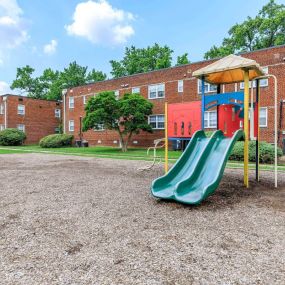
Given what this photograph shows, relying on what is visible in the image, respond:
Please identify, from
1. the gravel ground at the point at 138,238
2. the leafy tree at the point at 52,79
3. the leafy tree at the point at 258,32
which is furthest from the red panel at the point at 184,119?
the leafy tree at the point at 52,79

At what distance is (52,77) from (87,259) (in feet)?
176

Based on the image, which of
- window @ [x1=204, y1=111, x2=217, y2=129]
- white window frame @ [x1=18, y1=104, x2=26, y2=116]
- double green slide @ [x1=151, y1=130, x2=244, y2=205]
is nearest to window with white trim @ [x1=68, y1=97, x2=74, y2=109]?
white window frame @ [x1=18, y1=104, x2=26, y2=116]

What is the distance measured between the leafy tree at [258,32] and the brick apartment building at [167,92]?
45.5 feet

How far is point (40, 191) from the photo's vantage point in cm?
590

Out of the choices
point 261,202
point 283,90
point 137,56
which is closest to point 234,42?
point 137,56

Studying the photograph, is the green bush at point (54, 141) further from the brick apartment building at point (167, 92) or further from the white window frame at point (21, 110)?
the white window frame at point (21, 110)

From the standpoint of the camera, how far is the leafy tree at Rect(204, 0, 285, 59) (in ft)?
108

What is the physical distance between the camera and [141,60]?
4244 centimetres

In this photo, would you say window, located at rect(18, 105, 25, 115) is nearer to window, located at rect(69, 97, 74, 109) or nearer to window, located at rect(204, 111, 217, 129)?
window, located at rect(69, 97, 74, 109)

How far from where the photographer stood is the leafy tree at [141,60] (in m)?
41.8

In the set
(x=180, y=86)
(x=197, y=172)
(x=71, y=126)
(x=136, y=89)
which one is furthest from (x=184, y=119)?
(x=71, y=126)

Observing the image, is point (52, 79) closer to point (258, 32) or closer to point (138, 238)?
point (258, 32)

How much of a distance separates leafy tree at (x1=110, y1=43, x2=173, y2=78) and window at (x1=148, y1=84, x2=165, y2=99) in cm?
1604

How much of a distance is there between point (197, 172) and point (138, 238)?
2362 mm
